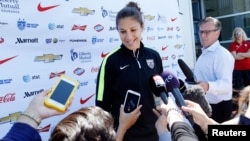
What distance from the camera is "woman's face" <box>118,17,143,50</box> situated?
182cm

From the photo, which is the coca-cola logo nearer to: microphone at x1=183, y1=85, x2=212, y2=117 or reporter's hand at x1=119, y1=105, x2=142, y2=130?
reporter's hand at x1=119, y1=105, x2=142, y2=130

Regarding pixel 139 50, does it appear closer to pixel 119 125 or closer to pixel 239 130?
pixel 119 125

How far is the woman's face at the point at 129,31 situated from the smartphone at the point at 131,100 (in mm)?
338

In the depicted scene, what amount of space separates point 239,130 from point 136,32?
1.02m

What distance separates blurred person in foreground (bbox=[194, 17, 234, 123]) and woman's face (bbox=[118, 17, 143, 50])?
77 cm

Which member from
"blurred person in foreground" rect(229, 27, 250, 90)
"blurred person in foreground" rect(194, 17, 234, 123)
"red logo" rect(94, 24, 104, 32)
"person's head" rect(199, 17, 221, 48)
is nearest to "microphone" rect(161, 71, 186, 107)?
"blurred person in foreground" rect(194, 17, 234, 123)

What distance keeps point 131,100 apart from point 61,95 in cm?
69

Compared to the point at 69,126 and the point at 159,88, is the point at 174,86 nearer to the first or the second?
the point at 159,88

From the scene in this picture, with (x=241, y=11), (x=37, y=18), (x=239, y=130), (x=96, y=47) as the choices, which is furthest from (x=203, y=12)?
(x=239, y=130)

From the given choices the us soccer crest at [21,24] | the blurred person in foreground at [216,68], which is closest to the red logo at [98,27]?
the us soccer crest at [21,24]

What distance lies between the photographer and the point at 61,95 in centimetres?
96

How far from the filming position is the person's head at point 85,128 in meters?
0.76

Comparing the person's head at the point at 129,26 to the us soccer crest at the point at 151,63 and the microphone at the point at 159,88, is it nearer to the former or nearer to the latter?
the us soccer crest at the point at 151,63

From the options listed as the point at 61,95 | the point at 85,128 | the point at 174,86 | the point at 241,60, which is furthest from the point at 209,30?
the point at 241,60
